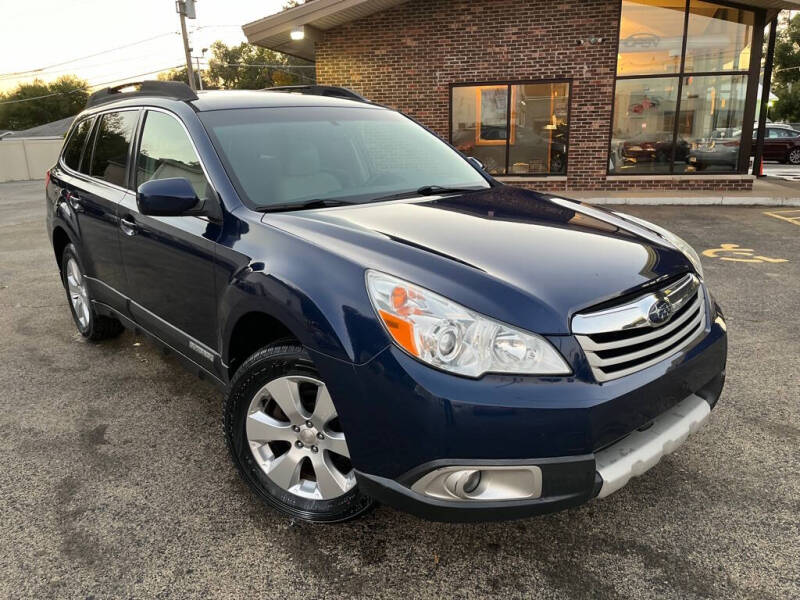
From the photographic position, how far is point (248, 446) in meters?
2.58

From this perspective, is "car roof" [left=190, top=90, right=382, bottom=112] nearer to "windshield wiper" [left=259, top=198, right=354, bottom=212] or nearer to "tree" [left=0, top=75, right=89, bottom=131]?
"windshield wiper" [left=259, top=198, right=354, bottom=212]

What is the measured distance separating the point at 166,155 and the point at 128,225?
1.58 ft

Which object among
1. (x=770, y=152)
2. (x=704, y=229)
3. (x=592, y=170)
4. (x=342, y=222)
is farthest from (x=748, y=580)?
(x=770, y=152)

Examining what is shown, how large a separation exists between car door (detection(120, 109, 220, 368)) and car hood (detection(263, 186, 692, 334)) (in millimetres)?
486

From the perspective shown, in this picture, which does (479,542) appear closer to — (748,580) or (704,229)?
(748,580)

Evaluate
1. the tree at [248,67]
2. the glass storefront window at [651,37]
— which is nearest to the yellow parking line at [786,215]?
the glass storefront window at [651,37]

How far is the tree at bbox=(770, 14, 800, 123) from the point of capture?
47.9 meters

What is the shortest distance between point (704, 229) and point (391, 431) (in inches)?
342

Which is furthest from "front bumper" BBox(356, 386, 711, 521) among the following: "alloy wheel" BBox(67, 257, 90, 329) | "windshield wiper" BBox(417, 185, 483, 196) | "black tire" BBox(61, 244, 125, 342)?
"alloy wheel" BBox(67, 257, 90, 329)

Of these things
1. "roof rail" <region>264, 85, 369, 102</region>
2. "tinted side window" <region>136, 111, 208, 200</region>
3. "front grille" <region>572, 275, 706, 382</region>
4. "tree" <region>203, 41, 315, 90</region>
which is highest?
"tree" <region>203, 41, 315, 90</region>

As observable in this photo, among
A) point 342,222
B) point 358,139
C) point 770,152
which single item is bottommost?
point 770,152

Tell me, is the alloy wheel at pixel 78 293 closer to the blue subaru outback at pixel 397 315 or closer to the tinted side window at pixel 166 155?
the blue subaru outback at pixel 397 315

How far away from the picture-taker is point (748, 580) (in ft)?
7.08

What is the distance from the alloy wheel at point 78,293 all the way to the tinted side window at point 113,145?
810 mm
